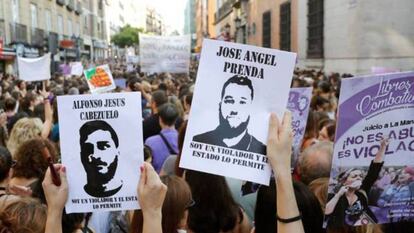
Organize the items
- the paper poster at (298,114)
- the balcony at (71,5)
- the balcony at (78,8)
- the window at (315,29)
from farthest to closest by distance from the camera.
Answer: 1. the balcony at (78,8)
2. the balcony at (71,5)
3. the window at (315,29)
4. the paper poster at (298,114)

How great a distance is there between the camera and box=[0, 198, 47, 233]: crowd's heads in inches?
110

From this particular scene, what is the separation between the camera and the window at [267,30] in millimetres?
32062

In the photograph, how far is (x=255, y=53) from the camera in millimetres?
2689

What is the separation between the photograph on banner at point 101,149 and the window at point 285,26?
24.2 metres

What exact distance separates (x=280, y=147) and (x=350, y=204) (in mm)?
439

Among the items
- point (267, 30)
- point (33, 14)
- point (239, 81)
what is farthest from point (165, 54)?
point (33, 14)

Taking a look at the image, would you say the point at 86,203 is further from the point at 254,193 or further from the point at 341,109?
the point at 254,193

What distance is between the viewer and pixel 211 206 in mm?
3338

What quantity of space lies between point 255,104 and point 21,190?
196cm

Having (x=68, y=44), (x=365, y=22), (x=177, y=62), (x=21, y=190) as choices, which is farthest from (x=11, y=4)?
(x=21, y=190)

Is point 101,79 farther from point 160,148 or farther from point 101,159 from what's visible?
point 101,159

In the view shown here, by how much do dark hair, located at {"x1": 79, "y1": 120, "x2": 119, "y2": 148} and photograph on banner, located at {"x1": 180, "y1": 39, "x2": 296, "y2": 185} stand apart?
35 centimetres

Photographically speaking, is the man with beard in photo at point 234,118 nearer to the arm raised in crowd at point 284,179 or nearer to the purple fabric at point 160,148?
the arm raised in crowd at point 284,179

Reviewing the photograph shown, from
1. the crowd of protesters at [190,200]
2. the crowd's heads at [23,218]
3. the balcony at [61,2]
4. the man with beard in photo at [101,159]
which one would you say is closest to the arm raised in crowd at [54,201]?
the crowd of protesters at [190,200]
